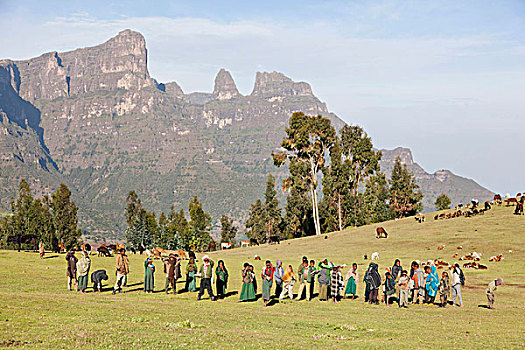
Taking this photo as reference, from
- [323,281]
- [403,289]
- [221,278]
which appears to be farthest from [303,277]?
[403,289]

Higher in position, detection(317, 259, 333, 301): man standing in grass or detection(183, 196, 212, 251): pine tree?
detection(183, 196, 212, 251): pine tree

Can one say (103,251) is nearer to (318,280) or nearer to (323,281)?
(318,280)

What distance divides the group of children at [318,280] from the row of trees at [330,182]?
183 feet

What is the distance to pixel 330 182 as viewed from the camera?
99250mm

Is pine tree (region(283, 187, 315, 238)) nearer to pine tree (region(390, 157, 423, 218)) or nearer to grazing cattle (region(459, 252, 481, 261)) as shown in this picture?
pine tree (region(390, 157, 423, 218))

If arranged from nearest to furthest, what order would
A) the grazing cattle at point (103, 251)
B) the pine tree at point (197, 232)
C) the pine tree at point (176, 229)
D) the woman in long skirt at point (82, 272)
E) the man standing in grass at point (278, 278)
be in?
the woman in long skirt at point (82, 272) < the man standing in grass at point (278, 278) < the grazing cattle at point (103, 251) < the pine tree at point (197, 232) < the pine tree at point (176, 229)

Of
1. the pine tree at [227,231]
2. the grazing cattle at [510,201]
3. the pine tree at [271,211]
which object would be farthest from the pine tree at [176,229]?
the grazing cattle at [510,201]

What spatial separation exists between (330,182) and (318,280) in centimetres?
6936

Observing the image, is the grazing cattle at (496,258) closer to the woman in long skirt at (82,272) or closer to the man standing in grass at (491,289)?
the man standing in grass at (491,289)

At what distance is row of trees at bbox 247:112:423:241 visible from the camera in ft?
298

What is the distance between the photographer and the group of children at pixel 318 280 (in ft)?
94.8

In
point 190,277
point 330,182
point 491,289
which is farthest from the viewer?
point 330,182

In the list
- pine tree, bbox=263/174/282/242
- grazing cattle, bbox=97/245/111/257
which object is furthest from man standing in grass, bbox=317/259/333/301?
pine tree, bbox=263/174/282/242

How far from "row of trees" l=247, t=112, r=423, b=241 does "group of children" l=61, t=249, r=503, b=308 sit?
55.7 meters
